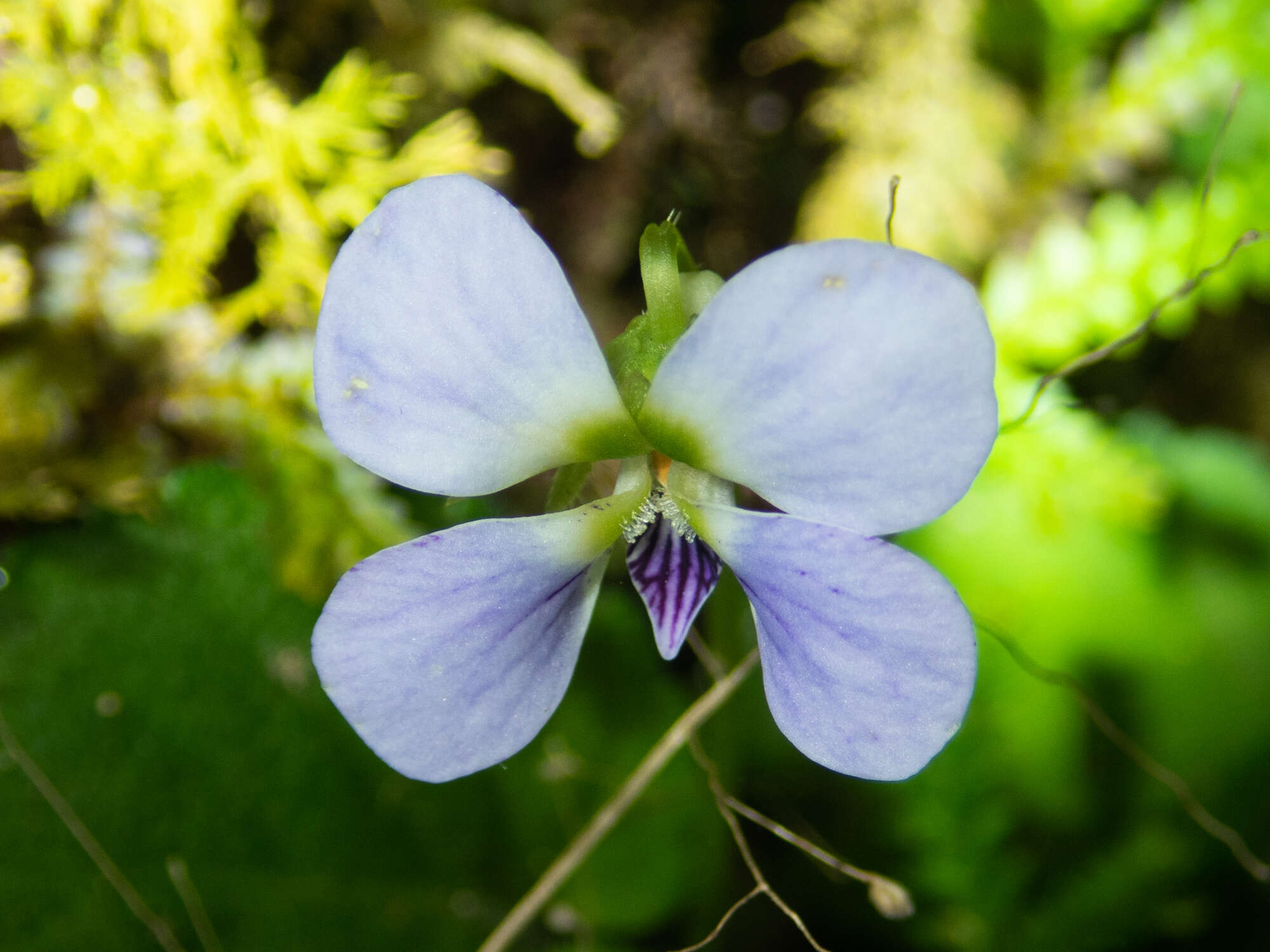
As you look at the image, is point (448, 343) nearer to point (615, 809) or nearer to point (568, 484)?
point (568, 484)

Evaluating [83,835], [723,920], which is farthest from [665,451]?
[83,835]

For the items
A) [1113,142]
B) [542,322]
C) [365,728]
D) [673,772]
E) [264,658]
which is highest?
[542,322]

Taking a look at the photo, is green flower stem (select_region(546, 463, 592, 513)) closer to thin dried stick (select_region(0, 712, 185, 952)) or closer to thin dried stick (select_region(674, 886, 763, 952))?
thin dried stick (select_region(674, 886, 763, 952))

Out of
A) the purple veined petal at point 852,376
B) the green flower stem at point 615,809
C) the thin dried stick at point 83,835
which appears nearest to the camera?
the purple veined petal at point 852,376

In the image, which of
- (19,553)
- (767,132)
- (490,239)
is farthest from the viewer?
(767,132)

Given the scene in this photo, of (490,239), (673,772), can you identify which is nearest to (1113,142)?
(673,772)

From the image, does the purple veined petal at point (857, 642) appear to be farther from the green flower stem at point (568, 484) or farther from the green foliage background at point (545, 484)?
the green foliage background at point (545, 484)

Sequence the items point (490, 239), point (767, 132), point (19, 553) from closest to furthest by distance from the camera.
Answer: point (490, 239), point (19, 553), point (767, 132)

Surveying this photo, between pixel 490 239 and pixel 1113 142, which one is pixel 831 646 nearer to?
pixel 490 239

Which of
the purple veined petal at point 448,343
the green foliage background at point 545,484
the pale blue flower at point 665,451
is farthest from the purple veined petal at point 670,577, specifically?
the green foliage background at point 545,484
